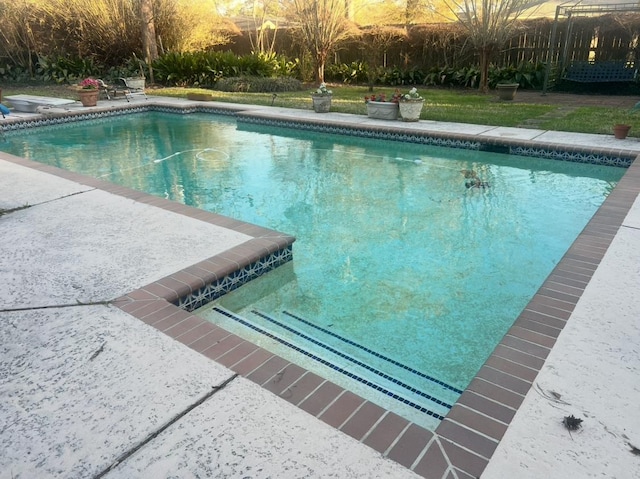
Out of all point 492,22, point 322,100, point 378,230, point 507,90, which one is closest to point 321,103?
point 322,100

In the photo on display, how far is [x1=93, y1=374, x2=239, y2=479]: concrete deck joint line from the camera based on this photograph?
1.80 m

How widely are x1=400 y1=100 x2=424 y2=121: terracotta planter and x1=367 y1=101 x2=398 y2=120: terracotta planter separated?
0.19 m

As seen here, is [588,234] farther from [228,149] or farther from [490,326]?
[228,149]

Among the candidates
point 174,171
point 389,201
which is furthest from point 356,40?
point 389,201

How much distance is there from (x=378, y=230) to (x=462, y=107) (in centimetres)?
716

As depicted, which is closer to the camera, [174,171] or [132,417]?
[132,417]

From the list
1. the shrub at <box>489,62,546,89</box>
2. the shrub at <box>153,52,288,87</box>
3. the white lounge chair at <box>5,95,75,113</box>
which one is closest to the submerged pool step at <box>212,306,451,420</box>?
the white lounge chair at <box>5,95,75,113</box>

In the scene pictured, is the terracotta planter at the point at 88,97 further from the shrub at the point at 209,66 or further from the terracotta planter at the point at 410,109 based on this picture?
the terracotta planter at the point at 410,109

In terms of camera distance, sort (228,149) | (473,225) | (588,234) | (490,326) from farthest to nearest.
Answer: (228,149) → (473,225) → (588,234) → (490,326)

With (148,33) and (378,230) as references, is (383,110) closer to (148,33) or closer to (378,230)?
(378,230)

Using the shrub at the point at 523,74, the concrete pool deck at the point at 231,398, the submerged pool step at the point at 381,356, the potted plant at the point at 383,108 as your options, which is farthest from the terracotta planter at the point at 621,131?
the shrub at the point at 523,74

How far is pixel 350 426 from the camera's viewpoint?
6.40ft

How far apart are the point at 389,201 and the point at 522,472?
4283 mm

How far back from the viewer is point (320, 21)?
13.1 metres
